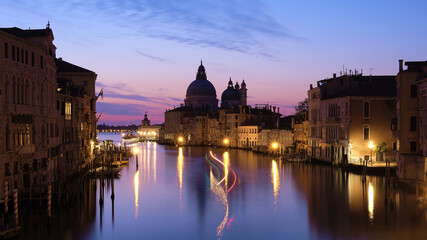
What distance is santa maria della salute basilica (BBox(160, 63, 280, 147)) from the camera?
82.9 meters

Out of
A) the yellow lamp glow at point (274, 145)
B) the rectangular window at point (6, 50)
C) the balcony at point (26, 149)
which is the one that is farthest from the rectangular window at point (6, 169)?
the yellow lamp glow at point (274, 145)

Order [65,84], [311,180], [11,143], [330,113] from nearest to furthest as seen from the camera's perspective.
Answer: [11,143], [65,84], [311,180], [330,113]

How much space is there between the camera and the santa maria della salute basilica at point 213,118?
3263 inches

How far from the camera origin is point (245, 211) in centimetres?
2342

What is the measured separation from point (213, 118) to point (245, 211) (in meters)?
71.2

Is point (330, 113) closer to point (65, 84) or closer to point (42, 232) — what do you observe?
point (65, 84)

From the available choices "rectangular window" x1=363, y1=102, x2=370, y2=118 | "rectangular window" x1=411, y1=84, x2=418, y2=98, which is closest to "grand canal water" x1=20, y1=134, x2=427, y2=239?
"rectangular window" x1=363, y1=102, x2=370, y2=118

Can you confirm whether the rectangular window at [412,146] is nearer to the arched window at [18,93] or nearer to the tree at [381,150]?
the tree at [381,150]

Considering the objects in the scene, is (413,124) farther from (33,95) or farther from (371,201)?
(33,95)

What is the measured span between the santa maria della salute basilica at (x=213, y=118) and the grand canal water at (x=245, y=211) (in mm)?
39013

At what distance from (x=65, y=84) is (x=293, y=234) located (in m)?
18.8

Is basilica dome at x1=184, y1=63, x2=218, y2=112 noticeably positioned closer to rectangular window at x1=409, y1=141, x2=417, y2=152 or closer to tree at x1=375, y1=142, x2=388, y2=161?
tree at x1=375, y1=142, x2=388, y2=161

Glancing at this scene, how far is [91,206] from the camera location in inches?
926

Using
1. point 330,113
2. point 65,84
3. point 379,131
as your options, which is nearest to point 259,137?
point 330,113
